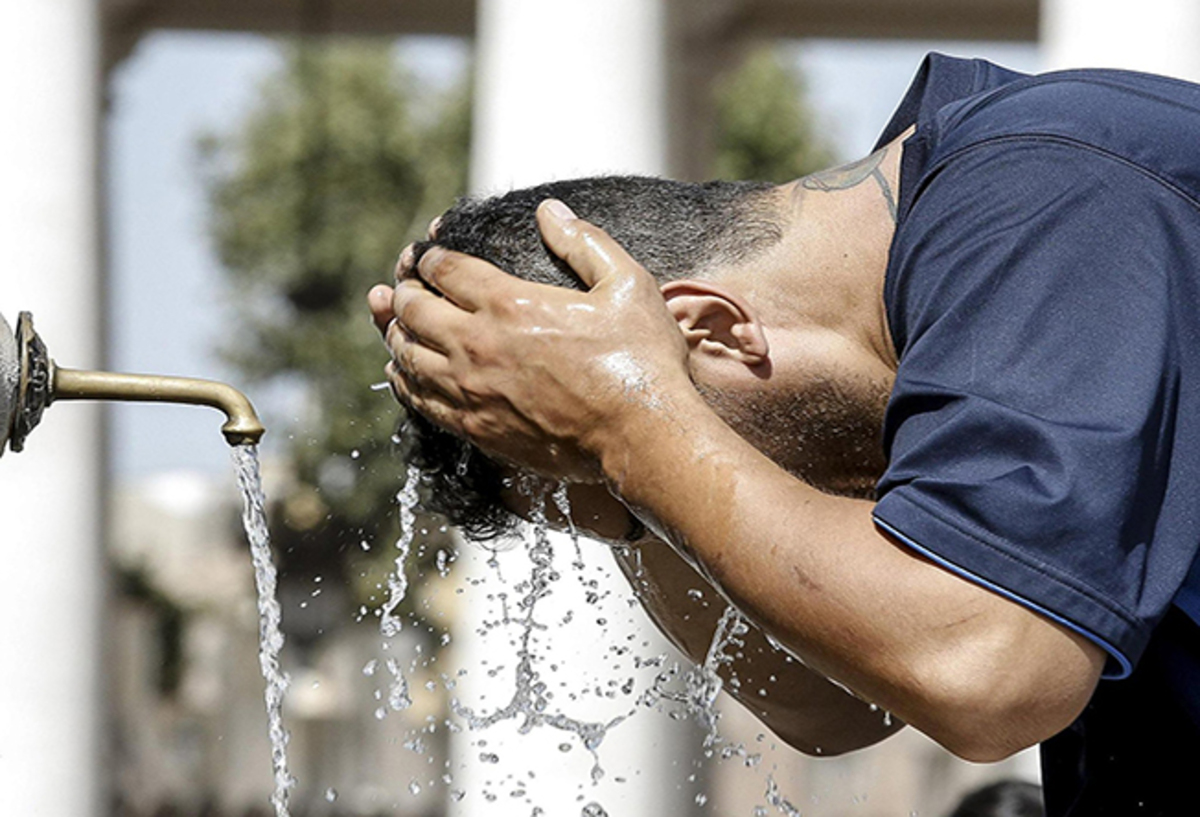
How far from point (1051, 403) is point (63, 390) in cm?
174

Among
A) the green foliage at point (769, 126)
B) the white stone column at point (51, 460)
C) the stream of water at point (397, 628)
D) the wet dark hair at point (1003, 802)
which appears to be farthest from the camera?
the green foliage at point (769, 126)

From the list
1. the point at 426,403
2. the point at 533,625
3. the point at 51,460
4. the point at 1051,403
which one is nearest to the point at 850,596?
the point at 1051,403

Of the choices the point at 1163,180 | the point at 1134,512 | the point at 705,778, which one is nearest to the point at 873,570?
the point at 1134,512

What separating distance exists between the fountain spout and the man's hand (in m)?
0.35

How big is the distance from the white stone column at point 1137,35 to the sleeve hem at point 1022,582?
917 centimetres

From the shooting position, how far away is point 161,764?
82.4ft

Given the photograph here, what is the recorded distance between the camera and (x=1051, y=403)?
2.85 meters

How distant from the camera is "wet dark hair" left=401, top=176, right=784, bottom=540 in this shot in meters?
3.63

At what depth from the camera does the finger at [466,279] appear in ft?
11.2

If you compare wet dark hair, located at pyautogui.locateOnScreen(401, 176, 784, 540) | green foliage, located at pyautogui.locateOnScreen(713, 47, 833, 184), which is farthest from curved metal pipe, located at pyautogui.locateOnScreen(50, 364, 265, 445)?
green foliage, located at pyautogui.locateOnScreen(713, 47, 833, 184)

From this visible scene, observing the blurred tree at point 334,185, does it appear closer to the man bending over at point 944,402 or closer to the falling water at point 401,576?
the falling water at point 401,576

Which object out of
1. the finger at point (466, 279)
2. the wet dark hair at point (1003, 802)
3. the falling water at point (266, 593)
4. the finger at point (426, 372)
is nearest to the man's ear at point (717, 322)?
the finger at point (466, 279)

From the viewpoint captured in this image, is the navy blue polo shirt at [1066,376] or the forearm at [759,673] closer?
the navy blue polo shirt at [1066,376]

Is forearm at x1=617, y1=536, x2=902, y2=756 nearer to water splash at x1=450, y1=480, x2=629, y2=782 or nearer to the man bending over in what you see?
water splash at x1=450, y1=480, x2=629, y2=782
